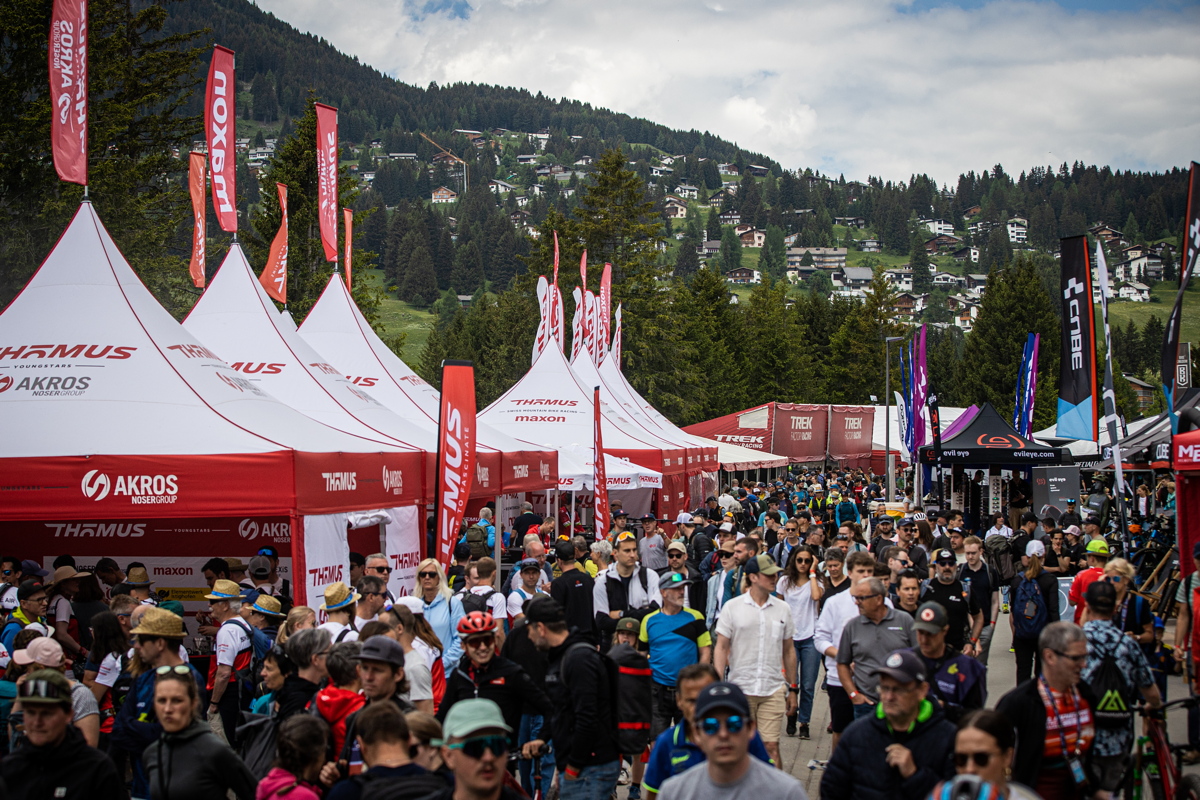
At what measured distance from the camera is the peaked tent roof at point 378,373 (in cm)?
1661

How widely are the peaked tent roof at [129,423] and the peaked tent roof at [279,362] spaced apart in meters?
1.30

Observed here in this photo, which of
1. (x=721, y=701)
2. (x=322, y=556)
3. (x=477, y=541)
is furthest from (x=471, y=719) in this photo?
(x=477, y=541)

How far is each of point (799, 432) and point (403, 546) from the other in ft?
115

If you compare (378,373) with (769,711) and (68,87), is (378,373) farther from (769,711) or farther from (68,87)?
(769,711)

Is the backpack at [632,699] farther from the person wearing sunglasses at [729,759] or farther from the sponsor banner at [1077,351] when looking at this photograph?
the sponsor banner at [1077,351]

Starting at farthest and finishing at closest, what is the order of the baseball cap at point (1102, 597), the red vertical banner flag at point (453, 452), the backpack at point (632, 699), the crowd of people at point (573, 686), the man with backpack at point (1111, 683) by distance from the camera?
the red vertical banner flag at point (453, 452) < the backpack at point (632, 699) < the baseball cap at point (1102, 597) < the man with backpack at point (1111, 683) < the crowd of people at point (573, 686)

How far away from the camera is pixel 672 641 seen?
23.6 ft

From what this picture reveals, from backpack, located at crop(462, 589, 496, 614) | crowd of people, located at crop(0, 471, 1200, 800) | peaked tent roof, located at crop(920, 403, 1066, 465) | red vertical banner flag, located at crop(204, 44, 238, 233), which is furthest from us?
peaked tent roof, located at crop(920, 403, 1066, 465)

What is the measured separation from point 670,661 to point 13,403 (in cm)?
685

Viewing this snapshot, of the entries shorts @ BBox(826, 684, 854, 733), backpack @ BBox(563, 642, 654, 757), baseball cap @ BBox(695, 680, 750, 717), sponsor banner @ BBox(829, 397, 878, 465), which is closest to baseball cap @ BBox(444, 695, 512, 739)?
baseball cap @ BBox(695, 680, 750, 717)

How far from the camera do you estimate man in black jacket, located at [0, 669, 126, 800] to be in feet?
13.8

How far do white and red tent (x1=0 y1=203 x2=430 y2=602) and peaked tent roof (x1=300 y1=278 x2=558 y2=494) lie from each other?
392cm

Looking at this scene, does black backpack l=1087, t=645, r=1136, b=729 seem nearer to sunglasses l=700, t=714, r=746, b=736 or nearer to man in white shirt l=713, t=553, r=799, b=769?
man in white shirt l=713, t=553, r=799, b=769

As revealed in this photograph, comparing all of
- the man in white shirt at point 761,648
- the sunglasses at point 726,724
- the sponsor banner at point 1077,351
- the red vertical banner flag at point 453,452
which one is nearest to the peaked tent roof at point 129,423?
the red vertical banner flag at point 453,452
